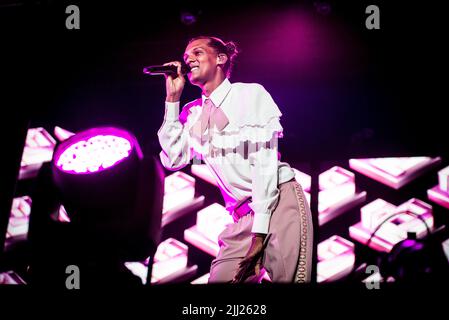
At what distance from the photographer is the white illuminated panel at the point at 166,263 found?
7.69 ft

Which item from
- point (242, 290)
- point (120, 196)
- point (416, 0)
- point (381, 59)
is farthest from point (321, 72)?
point (120, 196)

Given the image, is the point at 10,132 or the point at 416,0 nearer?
the point at 416,0

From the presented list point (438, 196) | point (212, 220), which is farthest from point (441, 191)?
point (212, 220)

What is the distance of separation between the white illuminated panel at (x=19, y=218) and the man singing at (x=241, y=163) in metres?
0.79

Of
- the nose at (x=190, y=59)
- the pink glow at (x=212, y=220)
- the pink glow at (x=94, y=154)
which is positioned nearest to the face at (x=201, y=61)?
the nose at (x=190, y=59)

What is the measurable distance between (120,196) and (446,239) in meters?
1.48

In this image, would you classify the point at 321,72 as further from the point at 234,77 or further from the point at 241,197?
the point at 241,197

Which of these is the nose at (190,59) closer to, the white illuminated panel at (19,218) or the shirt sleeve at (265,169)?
the shirt sleeve at (265,169)

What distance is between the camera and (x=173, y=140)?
7.56 ft

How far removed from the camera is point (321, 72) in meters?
2.78

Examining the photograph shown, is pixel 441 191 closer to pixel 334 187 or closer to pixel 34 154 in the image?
pixel 334 187

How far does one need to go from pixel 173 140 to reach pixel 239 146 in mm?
296

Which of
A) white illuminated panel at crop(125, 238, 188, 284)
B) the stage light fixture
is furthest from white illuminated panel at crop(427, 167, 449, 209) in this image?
the stage light fixture

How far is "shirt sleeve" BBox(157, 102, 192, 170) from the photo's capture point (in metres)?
2.28
